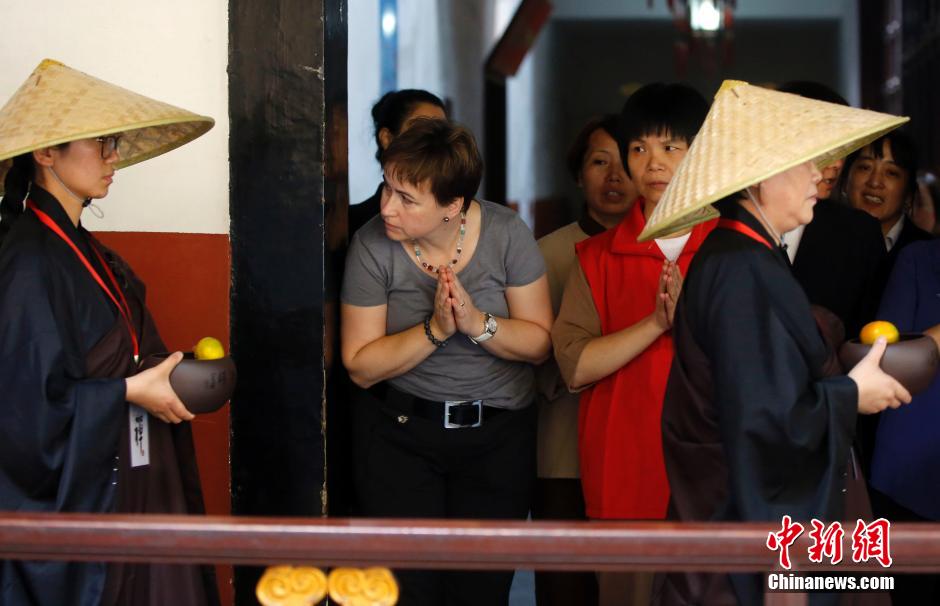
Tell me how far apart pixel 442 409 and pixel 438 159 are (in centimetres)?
58

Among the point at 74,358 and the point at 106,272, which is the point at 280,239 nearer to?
the point at 106,272

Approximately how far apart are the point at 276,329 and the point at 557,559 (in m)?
1.41

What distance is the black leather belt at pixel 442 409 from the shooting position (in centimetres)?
281

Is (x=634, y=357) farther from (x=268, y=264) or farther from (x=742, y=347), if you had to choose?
(x=268, y=264)

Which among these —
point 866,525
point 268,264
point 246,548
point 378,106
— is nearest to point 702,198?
point 866,525

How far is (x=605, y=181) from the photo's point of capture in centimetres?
338

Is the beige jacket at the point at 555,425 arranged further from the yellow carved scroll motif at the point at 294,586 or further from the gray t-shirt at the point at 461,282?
the yellow carved scroll motif at the point at 294,586

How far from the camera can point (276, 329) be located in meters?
2.87

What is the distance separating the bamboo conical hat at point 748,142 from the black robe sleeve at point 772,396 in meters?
0.13

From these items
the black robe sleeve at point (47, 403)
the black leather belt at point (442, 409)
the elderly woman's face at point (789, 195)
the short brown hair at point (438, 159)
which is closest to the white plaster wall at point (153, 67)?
the short brown hair at point (438, 159)

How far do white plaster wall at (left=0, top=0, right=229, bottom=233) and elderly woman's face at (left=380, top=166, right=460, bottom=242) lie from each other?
0.44m

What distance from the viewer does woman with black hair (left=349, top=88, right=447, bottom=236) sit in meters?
3.21

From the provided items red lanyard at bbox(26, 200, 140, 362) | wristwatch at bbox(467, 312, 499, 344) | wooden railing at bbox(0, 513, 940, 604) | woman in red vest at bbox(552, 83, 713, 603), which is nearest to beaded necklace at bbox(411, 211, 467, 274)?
wristwatch at bbox(467, 312, 499, 344)

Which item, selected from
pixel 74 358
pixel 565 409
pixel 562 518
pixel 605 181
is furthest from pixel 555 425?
pixel 74 358
